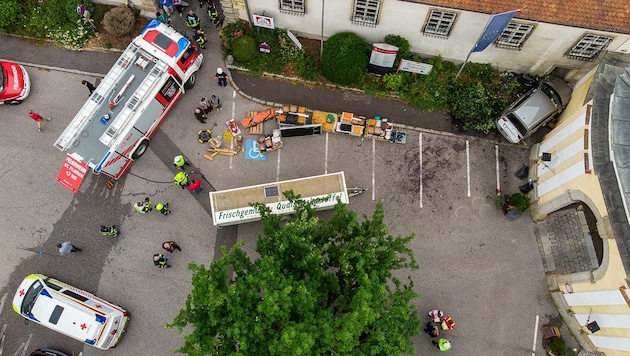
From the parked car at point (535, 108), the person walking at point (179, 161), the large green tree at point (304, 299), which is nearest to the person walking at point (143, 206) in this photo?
the person walking at point (179, 161)

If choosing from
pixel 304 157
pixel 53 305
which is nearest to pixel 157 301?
pixel 53 305

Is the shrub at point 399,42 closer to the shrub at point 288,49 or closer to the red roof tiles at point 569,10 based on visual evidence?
the red roof tiles at point 569,10

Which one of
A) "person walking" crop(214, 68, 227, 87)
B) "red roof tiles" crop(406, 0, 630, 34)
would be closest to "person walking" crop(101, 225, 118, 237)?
"person walking" crop(214, 68, 227, 87)

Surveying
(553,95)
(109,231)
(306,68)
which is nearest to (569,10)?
(553,95)

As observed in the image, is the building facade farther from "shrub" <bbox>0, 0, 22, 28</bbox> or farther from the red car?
"shrub" <bbox>0, 0, 22, 28</bbox>

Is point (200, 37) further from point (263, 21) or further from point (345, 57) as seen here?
point (345, 57)
